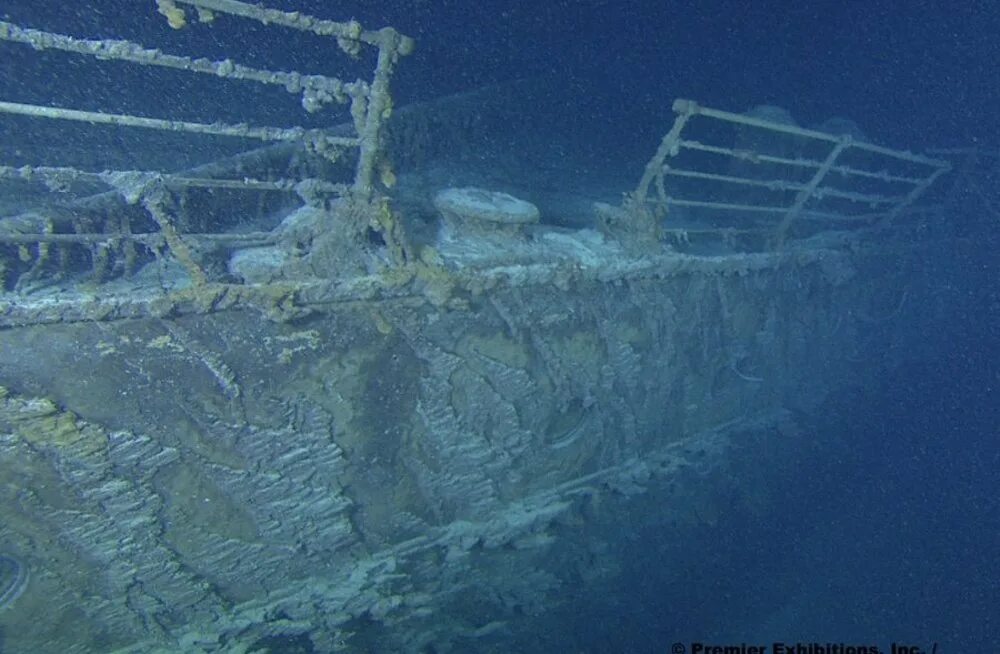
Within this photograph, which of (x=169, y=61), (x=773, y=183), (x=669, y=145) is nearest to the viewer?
(x=169, y=61)

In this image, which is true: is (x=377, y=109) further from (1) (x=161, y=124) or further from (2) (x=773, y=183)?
(2) (x=773, y=183)

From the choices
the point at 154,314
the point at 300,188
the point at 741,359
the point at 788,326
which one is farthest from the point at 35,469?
the point at 788,326

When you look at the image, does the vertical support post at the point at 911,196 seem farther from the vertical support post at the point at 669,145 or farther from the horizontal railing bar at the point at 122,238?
the horizontal railing bar at the point at 122,238

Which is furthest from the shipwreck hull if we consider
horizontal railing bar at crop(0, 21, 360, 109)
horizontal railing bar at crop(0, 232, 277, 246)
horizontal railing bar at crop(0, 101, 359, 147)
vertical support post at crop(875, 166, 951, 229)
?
vertical support post at crop(875, 166, 951, 229)

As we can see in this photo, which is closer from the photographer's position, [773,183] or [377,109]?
[377,109]

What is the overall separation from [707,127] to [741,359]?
4.84m

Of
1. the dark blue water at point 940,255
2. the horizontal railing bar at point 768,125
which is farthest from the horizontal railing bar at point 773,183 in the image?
the dark blue water at point 940,255

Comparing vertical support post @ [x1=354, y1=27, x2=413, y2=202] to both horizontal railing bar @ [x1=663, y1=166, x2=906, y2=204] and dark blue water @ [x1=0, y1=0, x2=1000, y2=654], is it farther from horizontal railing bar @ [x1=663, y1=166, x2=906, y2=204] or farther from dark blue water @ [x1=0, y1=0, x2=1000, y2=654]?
dark blue water @ [x1=0, y1=0, x2=1000, y2=654]

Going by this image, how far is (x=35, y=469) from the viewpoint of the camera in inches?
87.0

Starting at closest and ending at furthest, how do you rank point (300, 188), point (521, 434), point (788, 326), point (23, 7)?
1. point (300, 188)
2. point (521, 434)
3. point (788, 326)
4. point (23, 7)

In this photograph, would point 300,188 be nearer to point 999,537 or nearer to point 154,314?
point 154,314

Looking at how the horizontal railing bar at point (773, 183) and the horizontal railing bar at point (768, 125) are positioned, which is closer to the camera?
the horizontal railing bar at point (768, 125)

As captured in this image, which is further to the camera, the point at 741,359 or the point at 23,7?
the point at 23,7

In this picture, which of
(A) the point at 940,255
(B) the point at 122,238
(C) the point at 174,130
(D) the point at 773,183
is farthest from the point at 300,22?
(A) the point at 940,255
